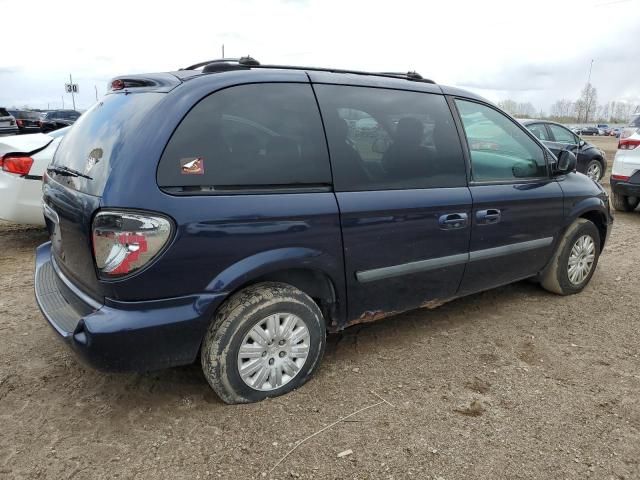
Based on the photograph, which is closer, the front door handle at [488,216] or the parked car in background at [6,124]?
the front door handle at [488,216]

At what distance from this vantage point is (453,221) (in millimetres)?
3285

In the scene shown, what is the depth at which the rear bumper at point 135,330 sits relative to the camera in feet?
7.48

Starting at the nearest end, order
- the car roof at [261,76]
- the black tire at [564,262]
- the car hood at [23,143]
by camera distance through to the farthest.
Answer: the car roof at [261,76], the black tire at [564,262], the car hood at [23,143]

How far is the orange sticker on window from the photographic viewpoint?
235cm

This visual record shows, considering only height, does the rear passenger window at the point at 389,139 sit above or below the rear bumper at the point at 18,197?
above

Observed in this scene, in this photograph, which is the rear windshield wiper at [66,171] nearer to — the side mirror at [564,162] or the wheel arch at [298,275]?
the wheel arch at [298,275]

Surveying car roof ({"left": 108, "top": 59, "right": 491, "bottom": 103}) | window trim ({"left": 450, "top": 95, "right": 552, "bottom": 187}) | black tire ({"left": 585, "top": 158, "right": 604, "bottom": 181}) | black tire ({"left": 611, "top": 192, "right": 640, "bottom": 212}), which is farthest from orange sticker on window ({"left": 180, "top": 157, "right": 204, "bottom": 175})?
black tire ({"left": 585, "top": 158, "right": 604, "bottom": 181})

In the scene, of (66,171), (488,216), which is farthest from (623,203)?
(66,171)

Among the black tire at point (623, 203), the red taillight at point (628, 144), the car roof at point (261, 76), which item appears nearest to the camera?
the car roof at point (261, 76)

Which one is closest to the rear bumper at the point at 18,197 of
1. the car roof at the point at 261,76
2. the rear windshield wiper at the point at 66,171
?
the rear windshield wiper at the point at 66,171

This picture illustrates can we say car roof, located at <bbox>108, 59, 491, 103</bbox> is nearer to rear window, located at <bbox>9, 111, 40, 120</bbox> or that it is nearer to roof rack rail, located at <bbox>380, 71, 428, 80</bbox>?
roof rack rail, located at <bbox>380, 71, 428, 80</bbox>

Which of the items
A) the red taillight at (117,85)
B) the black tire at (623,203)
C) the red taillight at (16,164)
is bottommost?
the black tire at (623,203)

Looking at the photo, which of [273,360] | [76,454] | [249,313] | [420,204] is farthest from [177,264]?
[420,204]

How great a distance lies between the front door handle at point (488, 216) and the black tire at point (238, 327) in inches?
56.0
